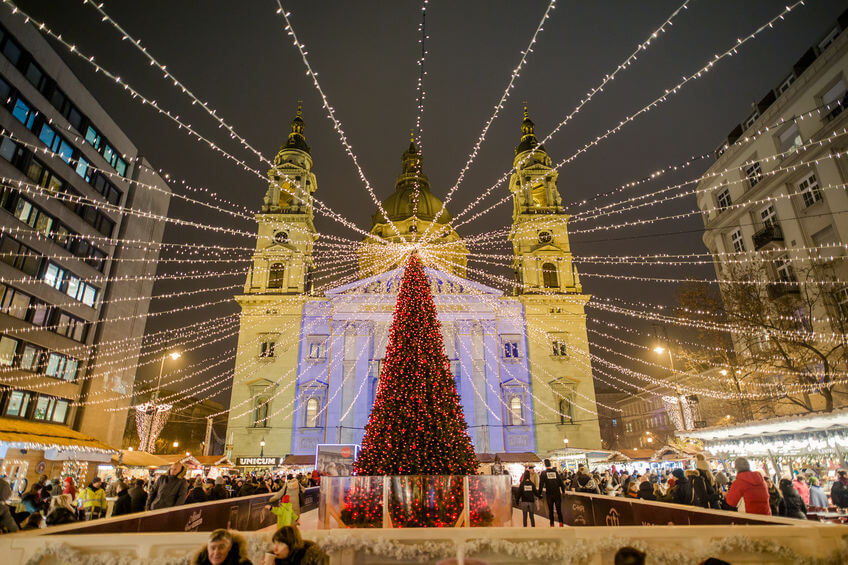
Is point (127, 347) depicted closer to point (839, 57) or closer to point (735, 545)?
point (735, 545)

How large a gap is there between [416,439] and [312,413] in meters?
25.5

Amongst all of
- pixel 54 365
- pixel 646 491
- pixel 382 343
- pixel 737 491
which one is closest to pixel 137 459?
pixel 54 365

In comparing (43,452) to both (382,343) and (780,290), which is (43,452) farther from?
(780,290)

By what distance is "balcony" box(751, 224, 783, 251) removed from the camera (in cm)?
2262

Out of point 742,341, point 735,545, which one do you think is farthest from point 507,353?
point 735,545

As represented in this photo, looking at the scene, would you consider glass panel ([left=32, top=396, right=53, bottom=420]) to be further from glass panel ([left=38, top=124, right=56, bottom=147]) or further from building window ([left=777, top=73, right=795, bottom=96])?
building window ([left=777, top=73, right=795, bottom=96])

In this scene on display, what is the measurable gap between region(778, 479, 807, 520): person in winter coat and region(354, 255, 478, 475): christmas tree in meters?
5.98

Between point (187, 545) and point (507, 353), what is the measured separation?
33.1 meters

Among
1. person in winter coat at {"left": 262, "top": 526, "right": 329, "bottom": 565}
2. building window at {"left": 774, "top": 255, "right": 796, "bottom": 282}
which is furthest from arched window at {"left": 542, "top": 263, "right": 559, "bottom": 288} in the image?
person in winter coat at {"left": 262, "top": 526, "right": 329, "bottom": 565}

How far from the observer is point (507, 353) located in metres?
36.6

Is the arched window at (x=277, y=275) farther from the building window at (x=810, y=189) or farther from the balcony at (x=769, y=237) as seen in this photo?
the building window at (x=810, y=189)

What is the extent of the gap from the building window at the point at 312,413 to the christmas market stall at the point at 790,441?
23.5 meters

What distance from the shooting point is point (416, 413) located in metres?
10.3

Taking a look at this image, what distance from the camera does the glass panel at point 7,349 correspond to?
20.7m
